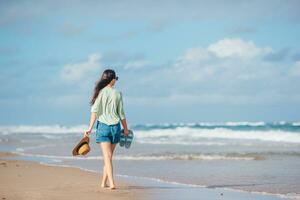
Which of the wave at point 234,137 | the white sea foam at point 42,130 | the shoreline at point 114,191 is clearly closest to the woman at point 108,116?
the shoreline at point 114,191

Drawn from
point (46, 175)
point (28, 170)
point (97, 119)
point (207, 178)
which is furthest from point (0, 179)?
point (207, 178)

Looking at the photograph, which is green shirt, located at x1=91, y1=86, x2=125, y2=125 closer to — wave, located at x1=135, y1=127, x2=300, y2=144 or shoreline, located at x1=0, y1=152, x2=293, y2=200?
shoreline, located at x1=0, y1=152, x2=293, y2=200

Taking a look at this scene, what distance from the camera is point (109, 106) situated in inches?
333

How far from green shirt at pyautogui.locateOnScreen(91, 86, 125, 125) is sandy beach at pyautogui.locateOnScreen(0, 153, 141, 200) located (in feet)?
3.69

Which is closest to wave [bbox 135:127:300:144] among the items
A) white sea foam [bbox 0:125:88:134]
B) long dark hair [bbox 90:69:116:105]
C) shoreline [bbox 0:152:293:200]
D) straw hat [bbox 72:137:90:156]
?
shoreline [bbox 0:152:293:200]


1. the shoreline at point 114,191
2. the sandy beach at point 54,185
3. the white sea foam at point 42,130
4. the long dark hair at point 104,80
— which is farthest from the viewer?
the white sea foam at point 42,130

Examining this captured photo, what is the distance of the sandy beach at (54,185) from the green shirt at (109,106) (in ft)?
3.69

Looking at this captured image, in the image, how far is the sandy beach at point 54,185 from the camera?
794 centimetres

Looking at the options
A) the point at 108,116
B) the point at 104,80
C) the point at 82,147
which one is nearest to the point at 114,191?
the point at 82,147

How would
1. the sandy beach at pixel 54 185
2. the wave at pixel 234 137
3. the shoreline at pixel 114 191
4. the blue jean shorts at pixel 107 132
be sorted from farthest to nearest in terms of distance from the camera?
the wave at pixel 234 137 < the blue jean shorts at pixel 107 132 < the shoreline at pixel 114 191 < the sandy beach at pixel 54 185

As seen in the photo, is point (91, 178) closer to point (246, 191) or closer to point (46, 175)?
point (46, 175)

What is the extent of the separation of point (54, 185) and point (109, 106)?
182cm

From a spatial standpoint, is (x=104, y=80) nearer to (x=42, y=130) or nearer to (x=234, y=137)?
(x=234, y=137)

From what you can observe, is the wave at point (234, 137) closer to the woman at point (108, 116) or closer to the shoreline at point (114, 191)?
the shoreline at point (114, 191)
